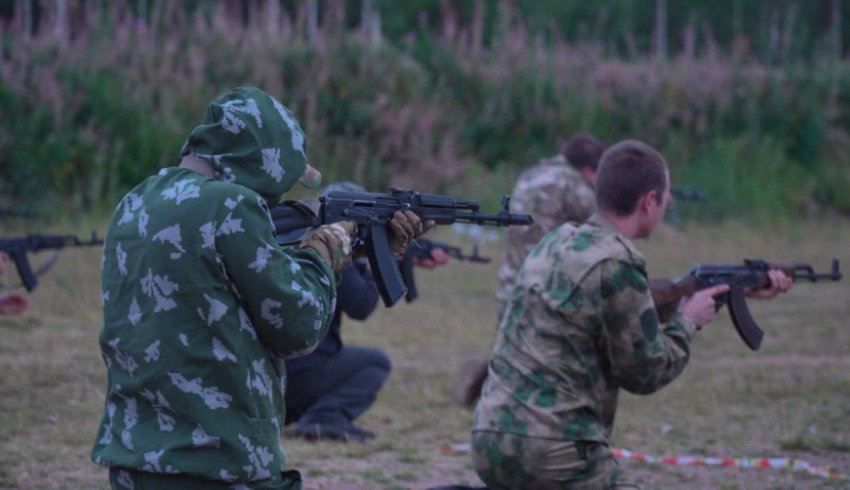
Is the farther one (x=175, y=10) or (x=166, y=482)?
(x=175, y=10)

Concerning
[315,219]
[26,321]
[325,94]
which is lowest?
[26,321]

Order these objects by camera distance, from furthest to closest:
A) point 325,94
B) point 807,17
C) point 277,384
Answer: point 807,17
point 325,94
point 277,384

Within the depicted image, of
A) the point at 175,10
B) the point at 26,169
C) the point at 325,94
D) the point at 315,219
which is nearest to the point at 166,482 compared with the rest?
the point at 315,219

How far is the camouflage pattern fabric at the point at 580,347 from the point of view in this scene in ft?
15.0

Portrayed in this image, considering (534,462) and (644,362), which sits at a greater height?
(644,362)

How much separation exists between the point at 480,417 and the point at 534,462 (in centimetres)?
31

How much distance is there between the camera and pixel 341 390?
7527 mm

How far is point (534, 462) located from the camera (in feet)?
14.9

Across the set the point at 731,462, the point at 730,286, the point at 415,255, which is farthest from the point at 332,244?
the point at 731,462

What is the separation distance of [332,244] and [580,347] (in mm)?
1229

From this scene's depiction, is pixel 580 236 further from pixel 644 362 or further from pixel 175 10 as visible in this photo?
pixel 175 10

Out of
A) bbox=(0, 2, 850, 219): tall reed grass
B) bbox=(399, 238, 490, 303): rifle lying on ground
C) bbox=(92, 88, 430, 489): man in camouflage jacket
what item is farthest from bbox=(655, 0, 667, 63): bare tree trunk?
bbox=(92, 88, 430, 489): man in camouflage jacket

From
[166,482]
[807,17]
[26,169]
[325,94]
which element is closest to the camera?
[166,482]

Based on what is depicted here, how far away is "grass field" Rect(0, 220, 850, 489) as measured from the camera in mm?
6848
